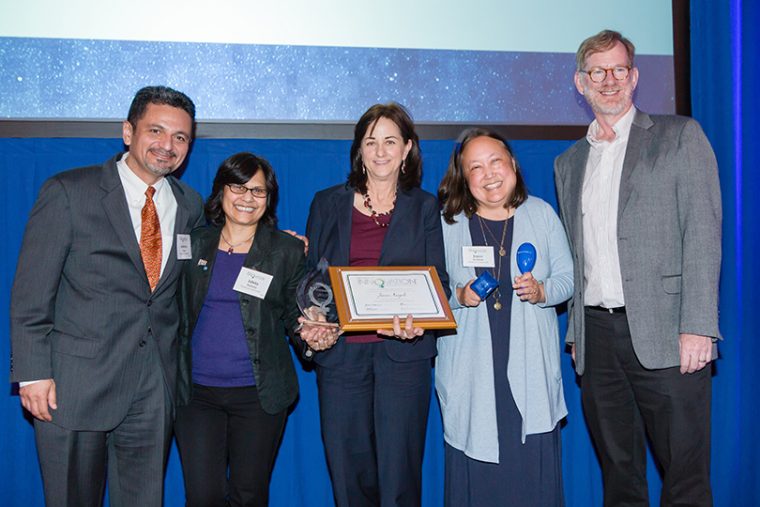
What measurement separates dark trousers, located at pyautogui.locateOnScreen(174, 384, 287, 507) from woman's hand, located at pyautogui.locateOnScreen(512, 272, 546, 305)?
3.69 feet

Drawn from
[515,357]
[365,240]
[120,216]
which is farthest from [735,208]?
[120,216]

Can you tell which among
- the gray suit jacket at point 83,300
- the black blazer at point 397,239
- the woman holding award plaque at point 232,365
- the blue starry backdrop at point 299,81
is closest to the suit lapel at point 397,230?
the black blazer at point 397,239

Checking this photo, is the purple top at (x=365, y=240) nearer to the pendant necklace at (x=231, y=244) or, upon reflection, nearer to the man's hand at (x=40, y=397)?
the pendant necklace at (x=231, y=244)

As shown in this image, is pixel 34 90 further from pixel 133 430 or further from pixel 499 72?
pixel 499 72

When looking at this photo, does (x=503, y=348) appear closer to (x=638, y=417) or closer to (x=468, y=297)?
(x=468, y=297)

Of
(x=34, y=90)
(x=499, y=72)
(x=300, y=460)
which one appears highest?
(x=499, y=72)

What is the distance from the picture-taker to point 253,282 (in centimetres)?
241

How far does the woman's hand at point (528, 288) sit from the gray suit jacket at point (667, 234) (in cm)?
36

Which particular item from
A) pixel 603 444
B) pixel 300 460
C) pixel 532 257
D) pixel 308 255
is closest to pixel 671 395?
pixel 603 444

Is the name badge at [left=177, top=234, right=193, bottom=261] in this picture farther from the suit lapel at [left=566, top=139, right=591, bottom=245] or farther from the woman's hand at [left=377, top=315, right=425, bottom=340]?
the suit lapel at [left=566, top=139, right=591, bottom=245]

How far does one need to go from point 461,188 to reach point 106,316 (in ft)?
5.09

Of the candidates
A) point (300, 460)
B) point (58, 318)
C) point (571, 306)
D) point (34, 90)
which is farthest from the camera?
point (300, 460)

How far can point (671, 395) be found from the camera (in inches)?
93.5

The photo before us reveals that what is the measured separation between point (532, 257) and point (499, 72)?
4.83 ft
